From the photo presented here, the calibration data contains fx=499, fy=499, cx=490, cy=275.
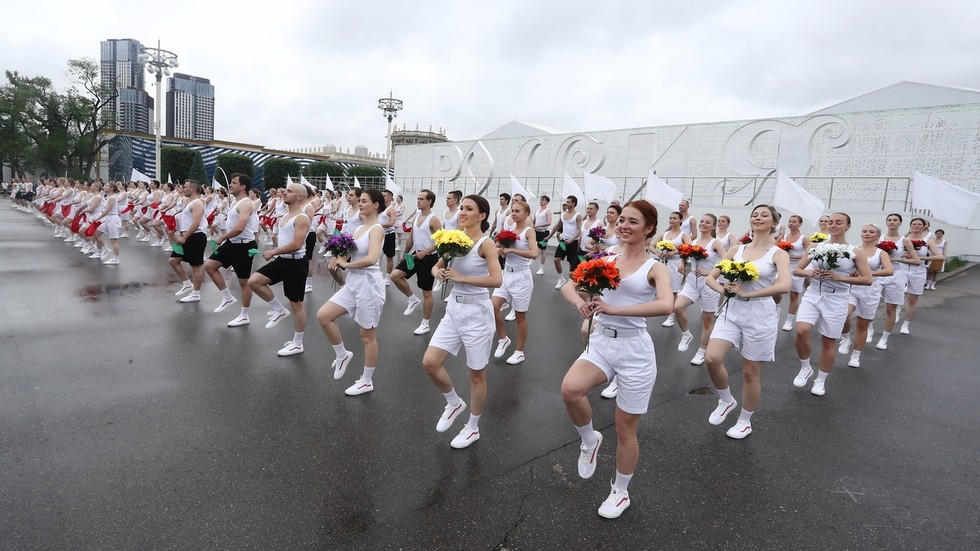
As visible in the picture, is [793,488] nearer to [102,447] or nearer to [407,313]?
[102,447]

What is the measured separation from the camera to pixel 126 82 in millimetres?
56062

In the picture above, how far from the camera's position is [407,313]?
854cm

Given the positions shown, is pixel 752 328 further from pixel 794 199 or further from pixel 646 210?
pixel 794 199

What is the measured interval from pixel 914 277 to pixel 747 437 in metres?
7.30

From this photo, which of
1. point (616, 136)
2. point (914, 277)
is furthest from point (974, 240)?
point (914, 277)

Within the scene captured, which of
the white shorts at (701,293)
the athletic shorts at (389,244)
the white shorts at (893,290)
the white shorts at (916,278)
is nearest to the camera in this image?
the white shorts at (701,293)

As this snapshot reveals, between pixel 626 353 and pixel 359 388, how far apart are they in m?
2.86

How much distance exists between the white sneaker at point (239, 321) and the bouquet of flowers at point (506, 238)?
4019mm

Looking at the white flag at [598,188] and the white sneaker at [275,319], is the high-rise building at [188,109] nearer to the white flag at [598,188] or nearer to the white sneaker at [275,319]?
the white flag at [598,188]

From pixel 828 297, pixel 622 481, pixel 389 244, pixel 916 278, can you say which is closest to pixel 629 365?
pixel 622 481

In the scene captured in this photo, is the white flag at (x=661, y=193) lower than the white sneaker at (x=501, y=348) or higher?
higher

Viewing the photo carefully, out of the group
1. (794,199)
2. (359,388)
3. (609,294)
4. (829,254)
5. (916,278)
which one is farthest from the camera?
(794,199)

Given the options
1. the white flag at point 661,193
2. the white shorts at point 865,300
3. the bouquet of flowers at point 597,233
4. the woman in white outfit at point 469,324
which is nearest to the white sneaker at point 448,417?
the woman in white outfit at point 469,324

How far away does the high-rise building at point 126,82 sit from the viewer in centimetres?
5184
